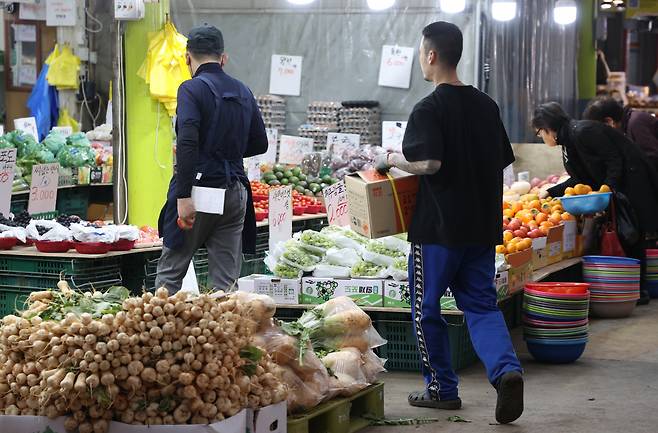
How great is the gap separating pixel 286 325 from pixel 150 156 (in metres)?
3.86

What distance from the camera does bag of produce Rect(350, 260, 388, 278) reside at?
290 inches

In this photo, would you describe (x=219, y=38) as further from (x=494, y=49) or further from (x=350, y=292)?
(x=494, y=49)

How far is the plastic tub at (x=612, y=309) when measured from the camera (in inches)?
371

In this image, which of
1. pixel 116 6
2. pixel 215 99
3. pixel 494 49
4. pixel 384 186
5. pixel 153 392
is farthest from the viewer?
pixel 494 49

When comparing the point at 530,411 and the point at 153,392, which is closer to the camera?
the point at 153,392

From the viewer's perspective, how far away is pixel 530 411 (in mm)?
6184

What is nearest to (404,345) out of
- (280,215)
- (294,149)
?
(280,215)

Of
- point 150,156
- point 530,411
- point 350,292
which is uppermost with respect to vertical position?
point 150,156

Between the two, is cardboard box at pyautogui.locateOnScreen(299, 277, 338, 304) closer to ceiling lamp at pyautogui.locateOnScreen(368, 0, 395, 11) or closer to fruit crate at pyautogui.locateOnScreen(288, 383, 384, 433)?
fruit crate at pyautogui.locateOnScreen(288, 383, 384, 433)

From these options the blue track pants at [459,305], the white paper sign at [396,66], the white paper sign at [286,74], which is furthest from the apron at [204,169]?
the white paper sign at [286,74]

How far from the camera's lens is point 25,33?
1842cm

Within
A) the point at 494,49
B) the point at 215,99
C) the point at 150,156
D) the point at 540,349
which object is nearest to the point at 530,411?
the point at 540,349

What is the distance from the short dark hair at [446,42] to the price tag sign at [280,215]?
2.53 metres

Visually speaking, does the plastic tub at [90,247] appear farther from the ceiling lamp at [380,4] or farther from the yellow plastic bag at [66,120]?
the yellow plastic bag at [66,120]
